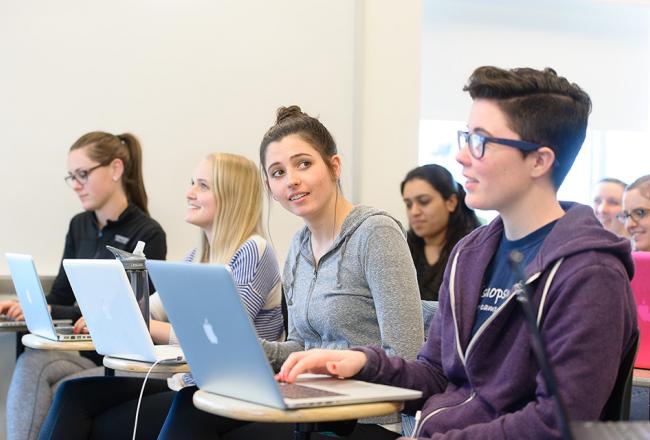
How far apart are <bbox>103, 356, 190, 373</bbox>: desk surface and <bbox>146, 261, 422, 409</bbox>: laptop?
509 millimetres

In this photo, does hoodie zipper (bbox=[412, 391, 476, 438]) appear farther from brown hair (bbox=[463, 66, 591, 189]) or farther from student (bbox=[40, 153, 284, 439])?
student (bbox=[40, 153, 284, 439])

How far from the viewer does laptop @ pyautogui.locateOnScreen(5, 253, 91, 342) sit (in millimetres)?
3020

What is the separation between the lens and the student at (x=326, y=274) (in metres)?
2.16

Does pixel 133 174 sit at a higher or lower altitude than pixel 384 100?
lower

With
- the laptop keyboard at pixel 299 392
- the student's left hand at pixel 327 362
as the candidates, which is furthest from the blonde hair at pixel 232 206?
the laptop keyboard at pixel 299 392

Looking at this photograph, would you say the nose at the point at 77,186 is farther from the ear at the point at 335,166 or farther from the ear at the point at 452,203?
the ear at the point at 335,166

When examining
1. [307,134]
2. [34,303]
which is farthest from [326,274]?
[34,303]

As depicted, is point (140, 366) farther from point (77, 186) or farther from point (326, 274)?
point (77, 186)

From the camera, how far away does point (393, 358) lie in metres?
1.89

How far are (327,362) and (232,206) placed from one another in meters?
1.40

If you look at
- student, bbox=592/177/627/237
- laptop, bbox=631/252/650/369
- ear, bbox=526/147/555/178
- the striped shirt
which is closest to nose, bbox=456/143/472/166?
ear, bbox=526/147/555/178

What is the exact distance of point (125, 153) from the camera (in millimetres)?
4125

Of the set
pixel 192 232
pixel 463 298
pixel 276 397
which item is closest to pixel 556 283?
pixel 463 298

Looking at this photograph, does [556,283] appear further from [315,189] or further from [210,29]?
[210,29]
